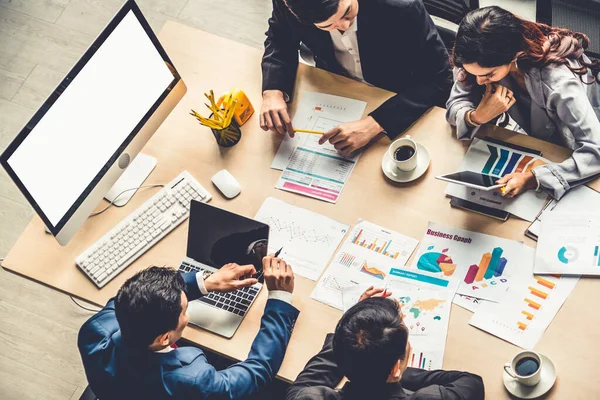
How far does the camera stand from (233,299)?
6.14ft

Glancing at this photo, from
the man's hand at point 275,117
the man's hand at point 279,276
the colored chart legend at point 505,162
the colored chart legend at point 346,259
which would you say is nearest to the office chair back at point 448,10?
the colored chart legend at point 505,162

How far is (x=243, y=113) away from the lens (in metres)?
2.12

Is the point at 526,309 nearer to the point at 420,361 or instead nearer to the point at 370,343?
the point at 420,361

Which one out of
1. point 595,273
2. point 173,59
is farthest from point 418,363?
point 173,59

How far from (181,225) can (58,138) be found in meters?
0.44

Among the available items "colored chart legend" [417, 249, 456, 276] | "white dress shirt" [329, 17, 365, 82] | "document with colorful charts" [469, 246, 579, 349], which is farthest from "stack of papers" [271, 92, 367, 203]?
"document with colorful charts" [469, 246, 579, 349]

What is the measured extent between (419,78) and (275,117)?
0.48 metres

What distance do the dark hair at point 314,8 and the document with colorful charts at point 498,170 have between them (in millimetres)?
571

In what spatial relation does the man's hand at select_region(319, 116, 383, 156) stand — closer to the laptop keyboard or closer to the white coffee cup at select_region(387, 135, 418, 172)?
the white coffee cup at select_region(387, 135, 418, 172)

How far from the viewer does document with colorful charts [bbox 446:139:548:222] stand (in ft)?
6.09

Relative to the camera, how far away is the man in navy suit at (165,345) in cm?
164

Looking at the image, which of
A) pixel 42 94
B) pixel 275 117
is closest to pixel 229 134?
pixel 275 117

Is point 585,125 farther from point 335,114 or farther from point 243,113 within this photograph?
point 243,113

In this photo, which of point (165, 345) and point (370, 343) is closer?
point (370, 343)
